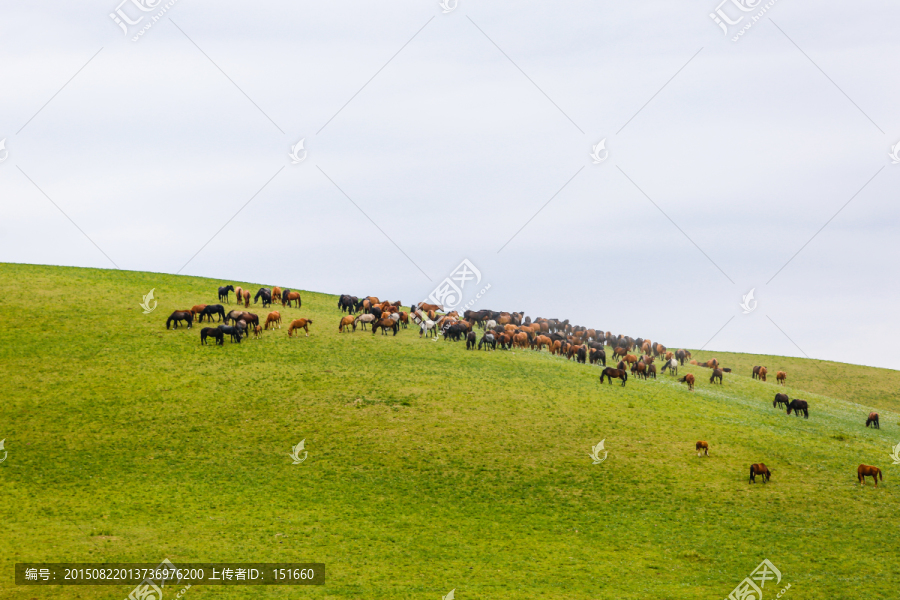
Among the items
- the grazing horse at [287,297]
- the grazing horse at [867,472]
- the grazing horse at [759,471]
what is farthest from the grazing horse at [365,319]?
the grazing horse at [867,472]

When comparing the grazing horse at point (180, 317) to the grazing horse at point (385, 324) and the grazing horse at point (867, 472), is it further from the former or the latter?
the grazing horse at point (867, 472)

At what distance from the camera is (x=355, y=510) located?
3281 cm

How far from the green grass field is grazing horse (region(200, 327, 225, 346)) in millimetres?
635

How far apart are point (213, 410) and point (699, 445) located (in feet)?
94.2

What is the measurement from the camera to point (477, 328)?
227 ft

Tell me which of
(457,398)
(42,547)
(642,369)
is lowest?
(42,547)

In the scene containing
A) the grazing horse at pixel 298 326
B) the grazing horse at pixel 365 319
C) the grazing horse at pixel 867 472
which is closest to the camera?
the grazing horse at pixel 867 472

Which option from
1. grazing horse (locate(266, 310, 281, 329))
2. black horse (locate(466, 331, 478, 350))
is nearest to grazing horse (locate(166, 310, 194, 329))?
grazing horse (locate(266, 310, 281, 329))

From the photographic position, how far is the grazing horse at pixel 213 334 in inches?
2032

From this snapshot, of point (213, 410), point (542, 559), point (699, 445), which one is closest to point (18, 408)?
point (213, 410)

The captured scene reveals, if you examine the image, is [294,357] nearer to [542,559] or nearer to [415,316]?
[415,316]

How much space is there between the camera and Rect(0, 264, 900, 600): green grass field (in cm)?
2786

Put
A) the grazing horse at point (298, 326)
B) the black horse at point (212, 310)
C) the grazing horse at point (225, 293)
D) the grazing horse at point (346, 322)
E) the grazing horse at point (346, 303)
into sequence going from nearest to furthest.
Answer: the black horse at point (212, 310) → the grazing horse at point (298, 326) → the grazing horse at point (346, 322) → the grazing horse at point (225, 293) → the grazing horse at point (346, 303)

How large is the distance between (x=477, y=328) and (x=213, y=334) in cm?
2662
